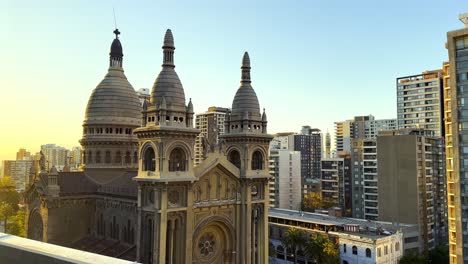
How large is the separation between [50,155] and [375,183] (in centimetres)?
12437

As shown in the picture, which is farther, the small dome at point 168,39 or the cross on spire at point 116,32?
the cross on spire at point 116,32

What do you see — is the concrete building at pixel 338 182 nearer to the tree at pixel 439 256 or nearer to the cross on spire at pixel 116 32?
the tree at pixel 439 256

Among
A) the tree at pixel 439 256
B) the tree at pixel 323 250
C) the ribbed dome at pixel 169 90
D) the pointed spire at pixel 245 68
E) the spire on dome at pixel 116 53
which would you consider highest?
the spire on dome at pixel 116 53

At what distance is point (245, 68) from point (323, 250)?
98.7 ft

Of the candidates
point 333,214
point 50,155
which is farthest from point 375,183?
point 50,155

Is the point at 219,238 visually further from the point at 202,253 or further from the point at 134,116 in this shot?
the point at 134,116

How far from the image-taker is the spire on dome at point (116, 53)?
194 feet

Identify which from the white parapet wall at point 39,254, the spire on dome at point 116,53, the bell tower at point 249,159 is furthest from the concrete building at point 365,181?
the white parapet wall at point 39,254

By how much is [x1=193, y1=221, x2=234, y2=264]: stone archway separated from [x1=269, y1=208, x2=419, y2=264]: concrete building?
2497 cm

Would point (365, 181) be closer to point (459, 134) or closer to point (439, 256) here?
point (439, 256)

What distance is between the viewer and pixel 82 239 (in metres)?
46.6

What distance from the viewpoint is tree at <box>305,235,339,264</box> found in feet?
196

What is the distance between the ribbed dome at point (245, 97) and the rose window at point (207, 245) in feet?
41.6

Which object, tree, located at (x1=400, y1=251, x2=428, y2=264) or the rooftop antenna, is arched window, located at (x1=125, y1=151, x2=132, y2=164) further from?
the rooftop antenna
